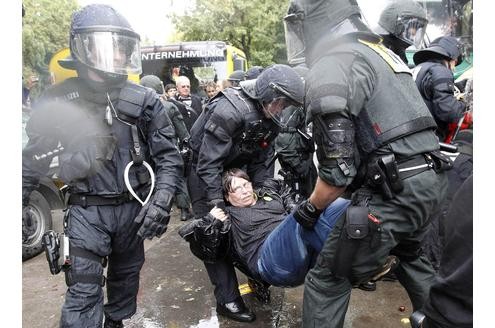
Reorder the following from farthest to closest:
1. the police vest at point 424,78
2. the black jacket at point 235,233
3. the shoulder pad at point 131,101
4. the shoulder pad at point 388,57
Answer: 1. the police vest at point 424,78
2. the black jacket at point 235,233
3. the shoulder pad at point 131,101
4. the shoulder pad at point 388,57

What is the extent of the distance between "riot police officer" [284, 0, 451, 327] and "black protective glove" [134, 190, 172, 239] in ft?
2.87

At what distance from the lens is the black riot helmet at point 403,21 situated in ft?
8.60

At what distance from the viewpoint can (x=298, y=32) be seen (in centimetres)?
238

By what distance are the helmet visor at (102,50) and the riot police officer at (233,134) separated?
0.77 meters

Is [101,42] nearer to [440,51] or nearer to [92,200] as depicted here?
[92,200]

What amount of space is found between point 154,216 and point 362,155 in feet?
3.91

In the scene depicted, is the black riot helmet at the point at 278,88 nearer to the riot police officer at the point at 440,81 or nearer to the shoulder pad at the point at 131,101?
the shoulder pad at the point at 131,101

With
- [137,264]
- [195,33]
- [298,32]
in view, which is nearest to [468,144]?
[298,32]

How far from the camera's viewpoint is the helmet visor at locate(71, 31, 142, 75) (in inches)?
94.0

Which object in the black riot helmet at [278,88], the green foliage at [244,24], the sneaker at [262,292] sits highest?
the green foliage at [244,24]

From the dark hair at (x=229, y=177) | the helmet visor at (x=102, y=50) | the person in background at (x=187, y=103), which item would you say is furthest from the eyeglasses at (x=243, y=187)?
the person in background at (x=187, y=103)

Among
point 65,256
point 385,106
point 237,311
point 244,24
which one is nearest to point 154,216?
point 65,256

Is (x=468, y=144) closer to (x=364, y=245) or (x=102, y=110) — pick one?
(x=364, y=245)
